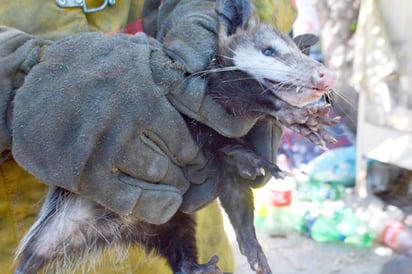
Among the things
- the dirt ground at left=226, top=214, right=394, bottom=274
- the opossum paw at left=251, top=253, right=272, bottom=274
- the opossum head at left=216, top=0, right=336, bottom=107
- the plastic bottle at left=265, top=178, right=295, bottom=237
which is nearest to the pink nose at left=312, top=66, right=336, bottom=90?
the opossum head at left=216, top=0, right=336, bottom=107

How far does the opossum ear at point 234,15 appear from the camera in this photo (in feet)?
5.19

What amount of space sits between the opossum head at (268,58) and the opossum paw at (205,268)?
18.3 inches

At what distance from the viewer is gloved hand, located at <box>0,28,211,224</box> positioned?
1297 mm

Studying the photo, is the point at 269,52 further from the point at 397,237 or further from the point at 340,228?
the point at 340,228

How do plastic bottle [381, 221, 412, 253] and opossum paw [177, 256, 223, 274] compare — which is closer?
opossum paw [177, 256, 223, 274]

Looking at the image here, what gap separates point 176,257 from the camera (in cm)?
175

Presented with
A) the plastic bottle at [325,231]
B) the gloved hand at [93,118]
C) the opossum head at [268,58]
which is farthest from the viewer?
the plastic bottle at [325,231]

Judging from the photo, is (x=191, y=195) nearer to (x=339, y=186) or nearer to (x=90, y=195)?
(x=90, y=195)

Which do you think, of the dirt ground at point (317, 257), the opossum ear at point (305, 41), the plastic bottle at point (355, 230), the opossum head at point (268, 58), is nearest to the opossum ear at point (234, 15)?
the opossum head at point (268, 58)

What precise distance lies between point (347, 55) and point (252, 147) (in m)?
3.93

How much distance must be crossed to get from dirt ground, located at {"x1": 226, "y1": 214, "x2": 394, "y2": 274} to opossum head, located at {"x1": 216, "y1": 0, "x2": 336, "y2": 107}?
234 cm

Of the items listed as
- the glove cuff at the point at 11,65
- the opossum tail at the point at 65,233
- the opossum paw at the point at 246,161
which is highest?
the glove cuff at the point at 11,65

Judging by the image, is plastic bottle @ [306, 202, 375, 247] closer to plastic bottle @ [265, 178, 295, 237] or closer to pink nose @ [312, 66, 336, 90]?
plastic bottle @ [265, 178, 295, 237]

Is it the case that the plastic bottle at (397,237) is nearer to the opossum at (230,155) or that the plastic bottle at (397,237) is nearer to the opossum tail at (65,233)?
the opossum at (230,155)
